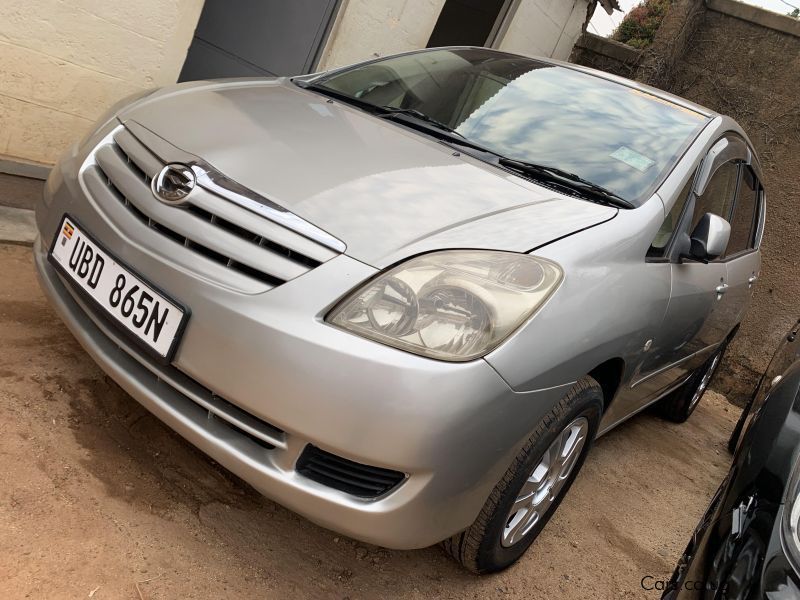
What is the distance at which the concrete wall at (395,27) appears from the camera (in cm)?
529

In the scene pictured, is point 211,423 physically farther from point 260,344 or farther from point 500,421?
point 500,421

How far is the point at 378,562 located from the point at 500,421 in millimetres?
749

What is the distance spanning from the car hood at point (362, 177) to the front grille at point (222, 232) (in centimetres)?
9

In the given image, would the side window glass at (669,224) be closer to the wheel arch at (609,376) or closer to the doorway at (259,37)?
the wheel arch at (609,376)

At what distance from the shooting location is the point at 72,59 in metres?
3.75

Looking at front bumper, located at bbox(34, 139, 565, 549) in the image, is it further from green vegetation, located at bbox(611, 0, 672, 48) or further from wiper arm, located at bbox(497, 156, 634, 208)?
green vegetation, located at bbox(611, 0, 672, 48)

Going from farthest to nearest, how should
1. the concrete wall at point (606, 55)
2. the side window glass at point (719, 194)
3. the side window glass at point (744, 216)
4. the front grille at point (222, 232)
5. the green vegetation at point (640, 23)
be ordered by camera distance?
the green vegetation at point (640, 23) → the concrete wall at point (606, 55) → the side window glass at point (744, 216) → the side window glass at point (719, 194) → the front grille at point (222, 232)

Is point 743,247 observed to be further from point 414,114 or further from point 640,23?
point 640,23

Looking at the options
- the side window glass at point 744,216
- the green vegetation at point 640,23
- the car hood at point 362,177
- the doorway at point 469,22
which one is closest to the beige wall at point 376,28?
the doorway at point 469,22

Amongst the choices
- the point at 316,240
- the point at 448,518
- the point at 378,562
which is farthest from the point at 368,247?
the point at 378,562

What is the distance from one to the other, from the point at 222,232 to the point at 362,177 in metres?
0.46

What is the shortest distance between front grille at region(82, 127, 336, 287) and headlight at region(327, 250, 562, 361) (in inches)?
6.9

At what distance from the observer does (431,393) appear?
1.70m

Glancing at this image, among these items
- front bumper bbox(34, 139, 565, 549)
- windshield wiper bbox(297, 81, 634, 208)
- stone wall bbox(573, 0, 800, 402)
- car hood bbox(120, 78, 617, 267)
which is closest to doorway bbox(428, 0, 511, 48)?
stone wall bbox(573, 0, 800, 402)
